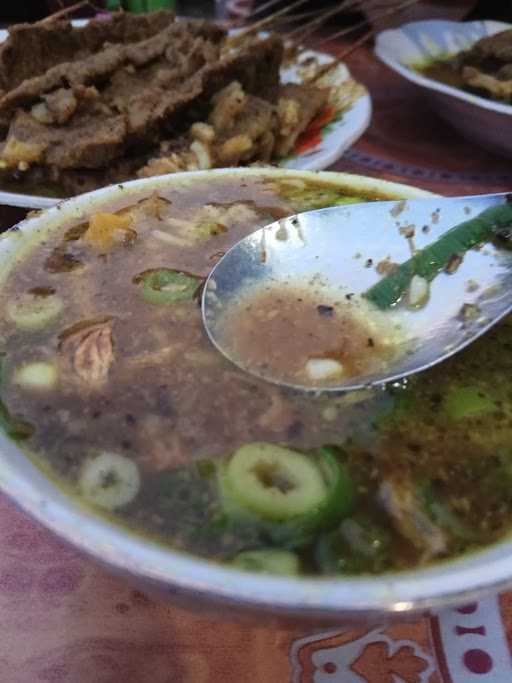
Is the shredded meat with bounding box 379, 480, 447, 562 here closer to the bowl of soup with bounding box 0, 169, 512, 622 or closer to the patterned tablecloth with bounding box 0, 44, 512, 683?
the bowl of soup with bounding box 0, 169, 512, 622

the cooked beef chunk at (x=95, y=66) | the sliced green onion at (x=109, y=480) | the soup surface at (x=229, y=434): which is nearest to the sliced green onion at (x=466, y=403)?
the soup surface at (x=229, y=434)

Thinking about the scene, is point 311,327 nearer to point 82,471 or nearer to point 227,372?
point 227,372

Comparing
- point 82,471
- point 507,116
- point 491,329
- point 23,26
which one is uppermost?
point 23,26

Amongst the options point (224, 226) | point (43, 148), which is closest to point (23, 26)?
point (43, 148)

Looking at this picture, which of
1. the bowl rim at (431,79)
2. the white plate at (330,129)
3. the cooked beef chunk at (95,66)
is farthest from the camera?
the bowl rim at (431,79)

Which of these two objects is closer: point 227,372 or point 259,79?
point 227,372

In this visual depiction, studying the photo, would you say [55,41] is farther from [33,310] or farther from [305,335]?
[305,335]

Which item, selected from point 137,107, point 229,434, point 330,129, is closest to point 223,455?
point 229,434

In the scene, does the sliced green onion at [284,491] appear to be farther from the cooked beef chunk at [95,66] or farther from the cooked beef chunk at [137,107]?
the cooked beef chunk at [95,66]
